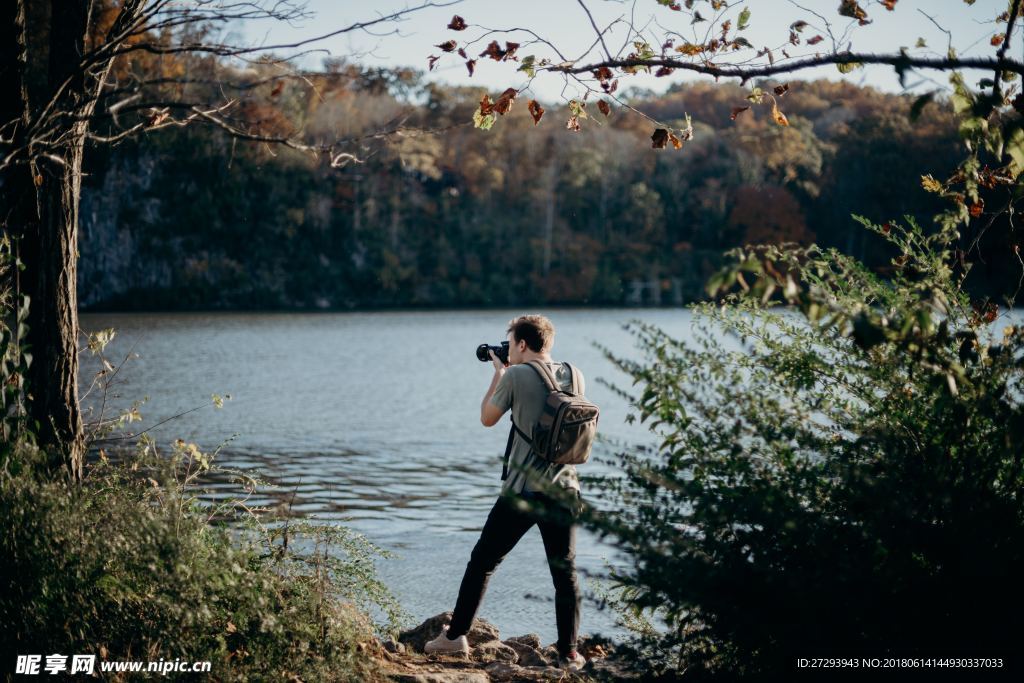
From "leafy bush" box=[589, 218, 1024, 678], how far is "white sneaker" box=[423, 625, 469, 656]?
A: 6.23ft

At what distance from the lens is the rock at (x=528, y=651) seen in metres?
5.55

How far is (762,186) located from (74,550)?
84456 millimetres

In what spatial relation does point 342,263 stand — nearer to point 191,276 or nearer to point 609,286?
point 191,276

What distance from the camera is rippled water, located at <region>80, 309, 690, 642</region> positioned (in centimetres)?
895

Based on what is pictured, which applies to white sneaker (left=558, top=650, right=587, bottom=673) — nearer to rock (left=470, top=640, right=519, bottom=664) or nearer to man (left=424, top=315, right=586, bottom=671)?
man (left=424, top=315, right=586, bottom=671)

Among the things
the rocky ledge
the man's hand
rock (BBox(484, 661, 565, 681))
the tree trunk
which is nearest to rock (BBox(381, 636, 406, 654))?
the rocky ledge

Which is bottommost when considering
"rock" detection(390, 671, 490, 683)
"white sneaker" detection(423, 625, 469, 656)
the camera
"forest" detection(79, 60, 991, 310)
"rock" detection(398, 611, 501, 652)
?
"rock" detection(398, 611, 501, 652)

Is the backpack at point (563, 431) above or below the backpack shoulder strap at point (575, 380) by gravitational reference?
below

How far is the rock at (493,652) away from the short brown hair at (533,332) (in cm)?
173

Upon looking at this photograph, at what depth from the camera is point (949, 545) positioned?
3.26 meters

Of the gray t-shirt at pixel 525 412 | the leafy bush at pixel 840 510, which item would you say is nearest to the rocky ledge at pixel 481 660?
the gray t-shirt at pixel 525 412

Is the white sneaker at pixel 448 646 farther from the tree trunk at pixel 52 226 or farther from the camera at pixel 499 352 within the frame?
the tree trunk at pixel 52 226

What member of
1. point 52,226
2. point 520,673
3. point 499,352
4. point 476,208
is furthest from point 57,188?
point 476,208

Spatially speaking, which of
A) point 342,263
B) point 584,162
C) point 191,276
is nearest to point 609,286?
point 584,162
